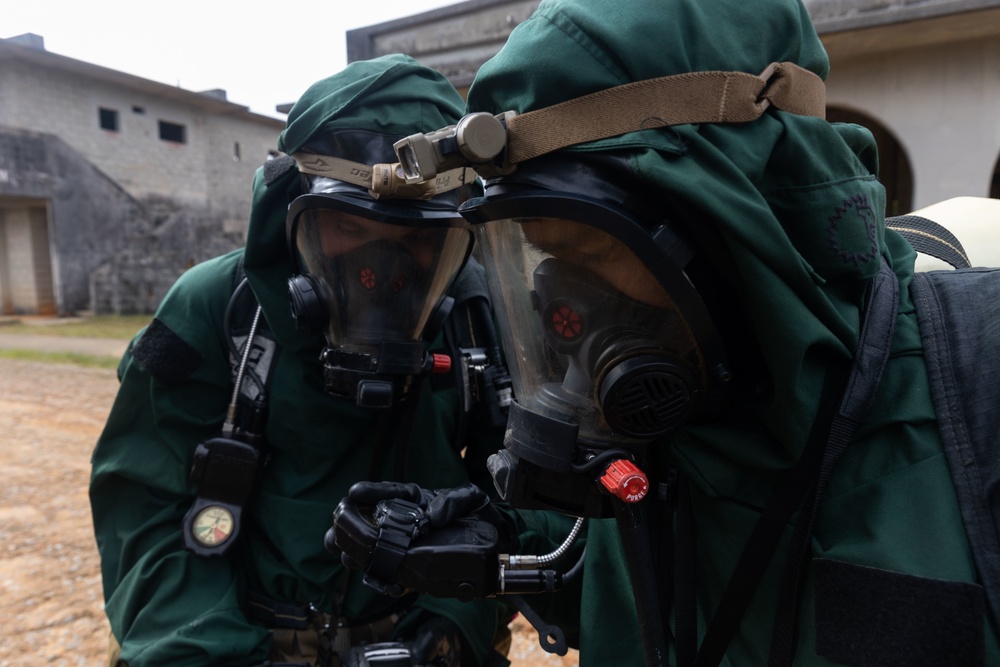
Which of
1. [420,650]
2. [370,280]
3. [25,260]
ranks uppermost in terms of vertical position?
[370,280]

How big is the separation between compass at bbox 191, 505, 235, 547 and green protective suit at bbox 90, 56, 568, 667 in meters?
0.06

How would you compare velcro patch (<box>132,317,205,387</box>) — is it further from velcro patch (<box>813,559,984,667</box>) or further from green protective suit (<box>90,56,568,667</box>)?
velcro patch (<box>813,559,984,667</box>)

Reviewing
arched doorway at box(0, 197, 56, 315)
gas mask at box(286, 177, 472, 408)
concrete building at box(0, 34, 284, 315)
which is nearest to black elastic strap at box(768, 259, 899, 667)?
gas mask at box(286, 177, 472, 408)

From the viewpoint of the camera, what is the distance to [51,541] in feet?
15.5

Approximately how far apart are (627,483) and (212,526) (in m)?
1.32

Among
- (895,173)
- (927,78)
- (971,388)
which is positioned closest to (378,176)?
(971,388)

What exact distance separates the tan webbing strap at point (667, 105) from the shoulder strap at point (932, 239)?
1.70 feet

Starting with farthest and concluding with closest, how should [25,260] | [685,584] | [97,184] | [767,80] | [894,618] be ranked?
[97,184] → [25,260] → [685,584] → [767,80] → [894,618]

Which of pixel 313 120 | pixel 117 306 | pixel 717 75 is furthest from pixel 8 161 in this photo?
pixel 717 75

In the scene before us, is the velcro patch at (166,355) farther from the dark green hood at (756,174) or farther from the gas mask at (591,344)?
the dark green hood at (756,174)

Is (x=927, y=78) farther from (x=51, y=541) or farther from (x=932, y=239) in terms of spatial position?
(x=51, y=541)

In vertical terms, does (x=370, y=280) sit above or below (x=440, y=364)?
above

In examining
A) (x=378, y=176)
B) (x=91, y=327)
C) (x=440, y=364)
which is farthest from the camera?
(x=91, y=327)

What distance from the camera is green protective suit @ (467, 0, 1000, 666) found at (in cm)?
94
